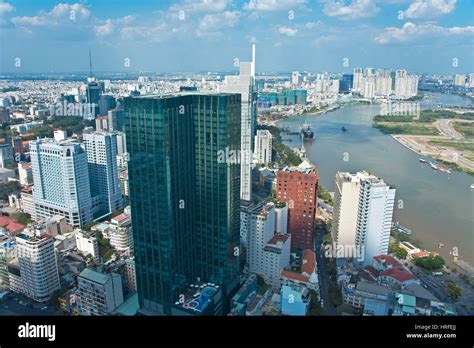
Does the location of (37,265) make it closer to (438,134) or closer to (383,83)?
(438,134)

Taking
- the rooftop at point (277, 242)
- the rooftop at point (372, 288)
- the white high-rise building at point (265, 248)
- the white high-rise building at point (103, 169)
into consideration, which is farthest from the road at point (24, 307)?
the rooftop at point (372, 288)

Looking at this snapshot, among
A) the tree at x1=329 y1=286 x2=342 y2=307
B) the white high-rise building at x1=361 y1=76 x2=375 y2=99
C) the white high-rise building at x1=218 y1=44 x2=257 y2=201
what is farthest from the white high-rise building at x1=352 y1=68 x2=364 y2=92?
the tree at x1=329 y1=286 x2=342 y2=307

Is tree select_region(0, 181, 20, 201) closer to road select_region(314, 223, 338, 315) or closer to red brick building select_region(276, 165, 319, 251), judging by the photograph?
red brick building select_region(276, 165, 319, 251)

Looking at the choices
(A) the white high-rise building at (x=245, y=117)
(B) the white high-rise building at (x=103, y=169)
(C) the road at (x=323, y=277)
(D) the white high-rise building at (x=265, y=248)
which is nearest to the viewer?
(C) the road at (x=323, y=277)

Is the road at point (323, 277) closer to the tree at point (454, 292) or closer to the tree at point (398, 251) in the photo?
the tree at point (398, 251)

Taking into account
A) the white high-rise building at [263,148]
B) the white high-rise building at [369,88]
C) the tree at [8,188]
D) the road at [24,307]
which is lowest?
the road at [24,307]
